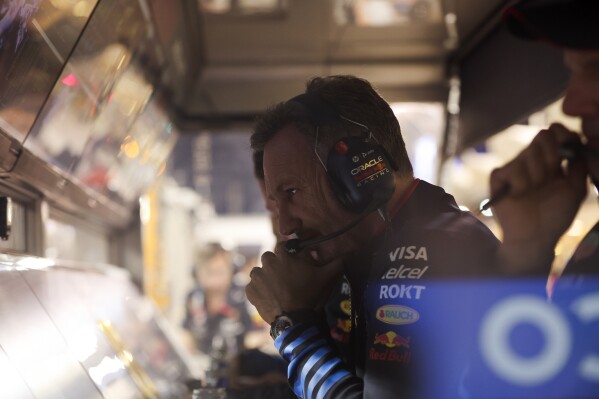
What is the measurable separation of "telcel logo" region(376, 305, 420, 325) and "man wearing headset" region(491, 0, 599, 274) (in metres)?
0.26

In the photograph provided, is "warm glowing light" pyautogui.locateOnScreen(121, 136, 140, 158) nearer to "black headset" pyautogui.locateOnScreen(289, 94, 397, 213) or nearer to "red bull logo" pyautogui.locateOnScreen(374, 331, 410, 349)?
"black headset" pyautogui.locateOnScreen(289, 94, 397, 213)

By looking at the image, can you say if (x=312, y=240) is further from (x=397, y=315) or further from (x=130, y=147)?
(x=130, y=147)

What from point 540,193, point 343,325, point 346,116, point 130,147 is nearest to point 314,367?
point 343,325

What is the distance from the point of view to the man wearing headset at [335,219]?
1274 millimetres

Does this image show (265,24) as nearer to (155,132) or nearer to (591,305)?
(155,132)

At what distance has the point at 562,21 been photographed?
93 cm

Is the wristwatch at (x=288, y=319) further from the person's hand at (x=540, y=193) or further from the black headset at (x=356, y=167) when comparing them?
the person's hand at (x=540, y=193)

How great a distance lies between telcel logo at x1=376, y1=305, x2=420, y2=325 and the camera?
1.17 metres

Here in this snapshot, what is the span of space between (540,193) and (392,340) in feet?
1.51

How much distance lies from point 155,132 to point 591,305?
2911mm

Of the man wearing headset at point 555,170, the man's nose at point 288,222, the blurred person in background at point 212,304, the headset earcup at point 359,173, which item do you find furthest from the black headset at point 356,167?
the blurred person in background at point 212,304

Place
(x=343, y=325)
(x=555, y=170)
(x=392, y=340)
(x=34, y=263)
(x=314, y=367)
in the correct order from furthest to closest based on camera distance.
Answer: (x=34, y=263) < (x=343, y=325) < (x=314, y=367) < (x=392, y=340) < (x=555, y=170)

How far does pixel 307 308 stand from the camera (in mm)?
1414

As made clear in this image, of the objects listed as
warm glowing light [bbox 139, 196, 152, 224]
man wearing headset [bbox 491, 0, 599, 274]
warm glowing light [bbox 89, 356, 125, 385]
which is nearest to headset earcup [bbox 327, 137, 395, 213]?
man wearing headset [bbox 491, 0, 599, 274]
